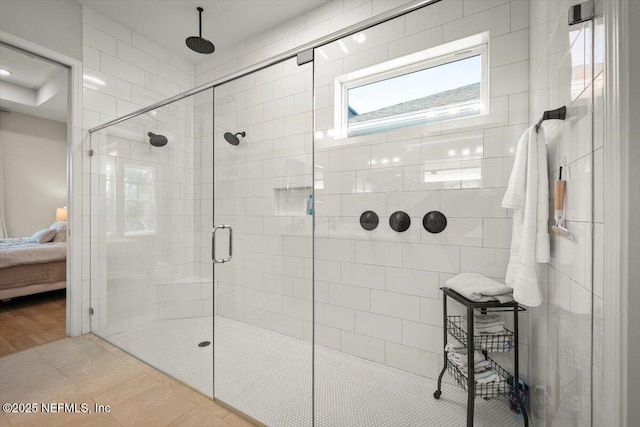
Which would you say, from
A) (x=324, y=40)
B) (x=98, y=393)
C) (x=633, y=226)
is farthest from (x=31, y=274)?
(x=633, y=226)

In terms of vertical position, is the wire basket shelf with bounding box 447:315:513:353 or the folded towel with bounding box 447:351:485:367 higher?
the wire basket shelf with bounding box 447:315:513:353

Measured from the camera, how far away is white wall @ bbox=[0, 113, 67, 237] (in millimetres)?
4457

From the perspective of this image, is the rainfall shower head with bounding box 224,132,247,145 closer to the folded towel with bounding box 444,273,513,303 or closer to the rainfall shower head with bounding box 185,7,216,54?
A: the rainfall shower head with bounding box 185,7,216,54

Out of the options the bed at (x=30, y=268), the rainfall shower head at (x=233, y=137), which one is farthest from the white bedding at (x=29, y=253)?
the rainfall shower head at (x=233, y=137)

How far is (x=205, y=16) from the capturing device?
2520mm

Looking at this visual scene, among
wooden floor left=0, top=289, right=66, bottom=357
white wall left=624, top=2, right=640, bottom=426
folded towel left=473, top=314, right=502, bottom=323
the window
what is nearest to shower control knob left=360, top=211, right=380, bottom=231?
the window

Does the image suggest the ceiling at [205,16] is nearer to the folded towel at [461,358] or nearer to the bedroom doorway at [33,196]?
the bedroom doorway at [33,196]

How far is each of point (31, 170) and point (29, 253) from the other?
2304 millimetres

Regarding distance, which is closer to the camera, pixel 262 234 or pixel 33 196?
pixel 262 234

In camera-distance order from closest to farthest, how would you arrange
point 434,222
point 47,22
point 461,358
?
point 461,358 → point 434,222 → point 47,22

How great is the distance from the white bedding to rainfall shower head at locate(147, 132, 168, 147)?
261 cm

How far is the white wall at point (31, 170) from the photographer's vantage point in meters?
4.46

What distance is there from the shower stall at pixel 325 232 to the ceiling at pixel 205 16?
0.83 metres

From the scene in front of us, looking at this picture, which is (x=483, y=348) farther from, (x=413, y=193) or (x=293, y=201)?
(x=293, y=201)
